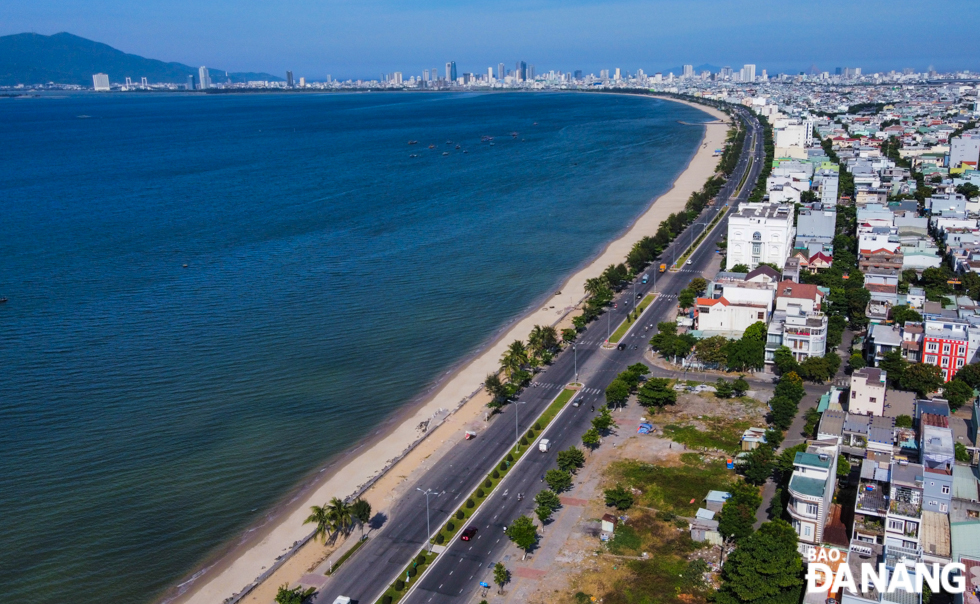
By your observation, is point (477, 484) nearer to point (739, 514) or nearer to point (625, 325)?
point (739, 514)

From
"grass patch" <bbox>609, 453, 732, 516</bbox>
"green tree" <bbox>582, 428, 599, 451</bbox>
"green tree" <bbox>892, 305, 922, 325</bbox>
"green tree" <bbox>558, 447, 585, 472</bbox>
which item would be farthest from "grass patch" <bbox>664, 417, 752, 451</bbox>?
"green tree" <bbox>892, 305, 922, 325</bbox>

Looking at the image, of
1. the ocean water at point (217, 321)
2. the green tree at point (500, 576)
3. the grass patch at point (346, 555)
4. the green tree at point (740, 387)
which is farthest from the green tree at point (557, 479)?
the green tree at point (740, 387)

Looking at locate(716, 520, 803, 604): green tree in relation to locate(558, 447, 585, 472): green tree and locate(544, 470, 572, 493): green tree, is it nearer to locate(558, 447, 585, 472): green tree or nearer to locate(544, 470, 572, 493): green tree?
locate(544, 470, 572, 493): green tree

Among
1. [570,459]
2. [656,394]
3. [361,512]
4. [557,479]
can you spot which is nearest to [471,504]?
[557,479]

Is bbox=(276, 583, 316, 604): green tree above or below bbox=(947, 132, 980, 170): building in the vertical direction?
below

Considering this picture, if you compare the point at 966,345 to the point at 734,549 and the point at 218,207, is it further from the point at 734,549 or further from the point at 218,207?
the point at 218,207
